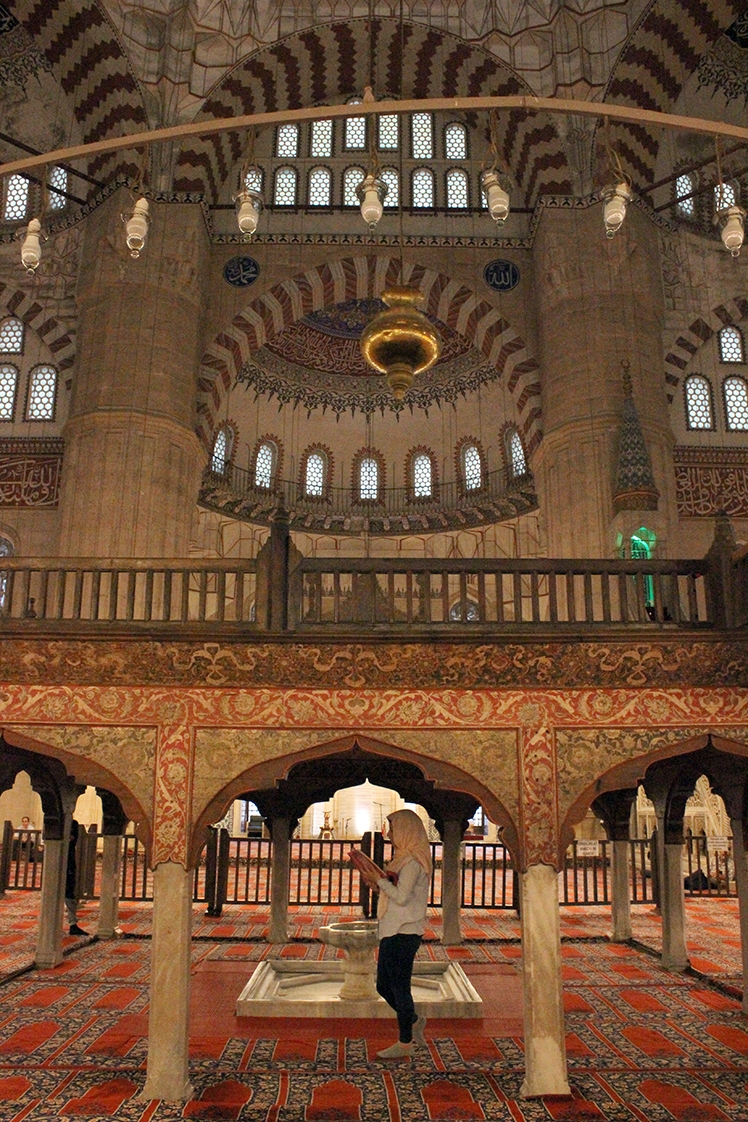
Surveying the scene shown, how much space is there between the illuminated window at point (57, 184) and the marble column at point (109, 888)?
30.4ft

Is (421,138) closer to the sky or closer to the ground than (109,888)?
closer to the sky

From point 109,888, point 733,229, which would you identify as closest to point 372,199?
point 733,229

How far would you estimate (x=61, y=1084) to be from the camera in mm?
4324

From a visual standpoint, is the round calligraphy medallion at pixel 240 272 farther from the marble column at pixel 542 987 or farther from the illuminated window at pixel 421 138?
the marble column at pixel 542 987

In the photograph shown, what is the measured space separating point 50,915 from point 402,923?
355 cm

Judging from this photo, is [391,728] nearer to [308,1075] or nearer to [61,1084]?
[308,1075]

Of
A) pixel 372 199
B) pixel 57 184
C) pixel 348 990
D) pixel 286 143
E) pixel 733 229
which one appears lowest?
pixel 348 990

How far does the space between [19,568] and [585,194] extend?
32.3 ft

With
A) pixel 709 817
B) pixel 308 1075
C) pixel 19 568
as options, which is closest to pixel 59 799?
pixel 19 568

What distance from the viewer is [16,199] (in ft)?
45.0

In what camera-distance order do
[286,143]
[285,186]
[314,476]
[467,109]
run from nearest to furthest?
1. [467,109]
2. [285,186]
3. [286,143]
4. [314,476]

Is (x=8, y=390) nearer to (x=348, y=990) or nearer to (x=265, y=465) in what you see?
(x=265, y=465)

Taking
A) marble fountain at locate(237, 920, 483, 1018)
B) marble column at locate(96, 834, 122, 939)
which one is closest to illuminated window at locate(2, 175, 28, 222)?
marble column at locate(96, 834, 122, 939)

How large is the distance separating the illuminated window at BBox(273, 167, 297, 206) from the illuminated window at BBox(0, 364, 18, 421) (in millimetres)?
4697
